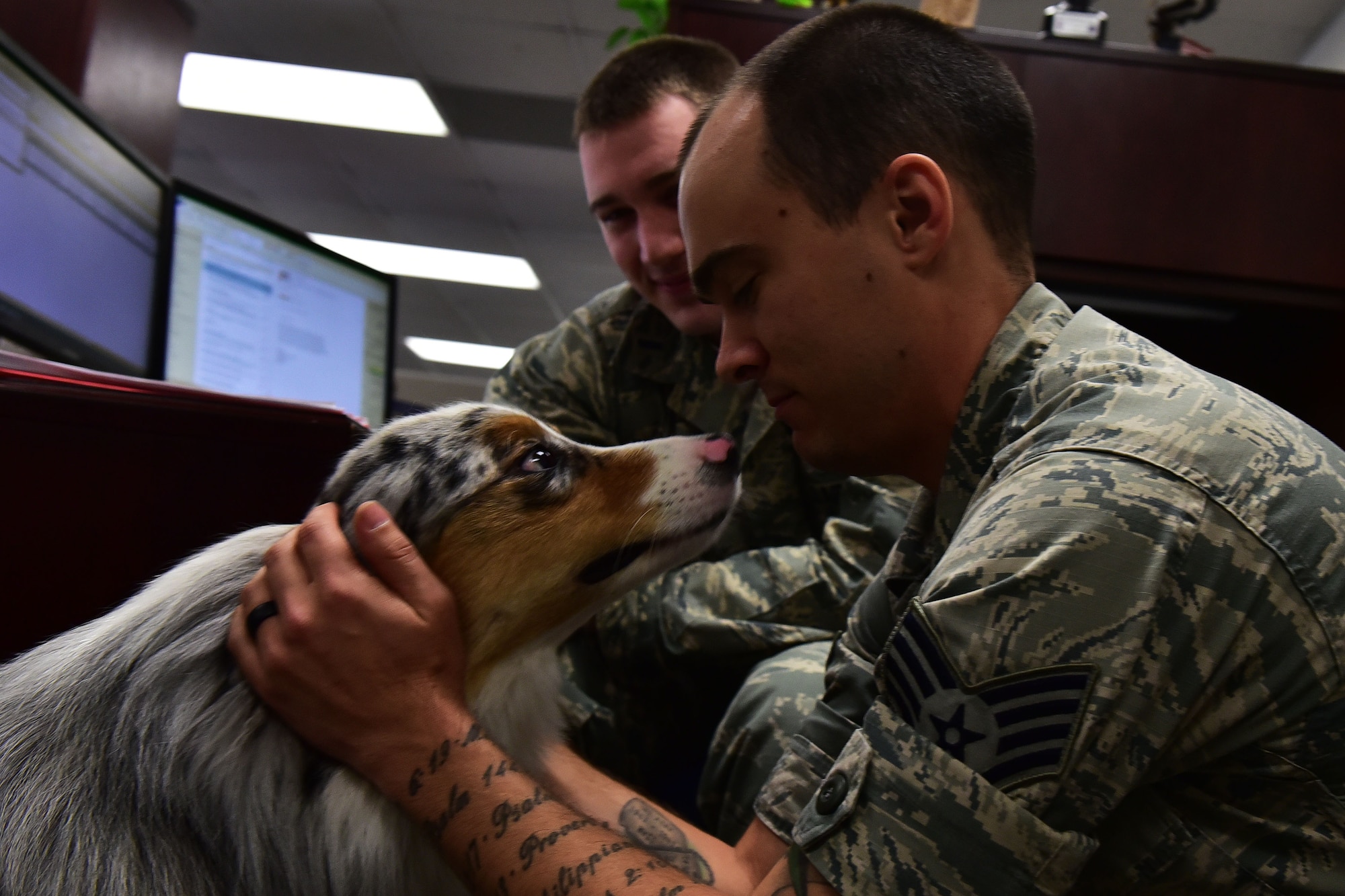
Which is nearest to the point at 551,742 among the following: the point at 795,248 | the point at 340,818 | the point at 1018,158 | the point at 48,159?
the point at 340,818

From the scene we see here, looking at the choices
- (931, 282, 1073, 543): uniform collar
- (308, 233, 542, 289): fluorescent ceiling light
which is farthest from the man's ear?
(308, 233, 542, 289): fluorescent ceiling light

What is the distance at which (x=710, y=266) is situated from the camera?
4.26 feet

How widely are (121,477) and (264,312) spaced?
4.57 feet

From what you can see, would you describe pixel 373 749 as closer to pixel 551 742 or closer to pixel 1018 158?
pixel 551 742

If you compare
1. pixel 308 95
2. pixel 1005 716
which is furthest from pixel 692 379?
pixel 308 95

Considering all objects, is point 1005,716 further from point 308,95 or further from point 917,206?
point 308,95

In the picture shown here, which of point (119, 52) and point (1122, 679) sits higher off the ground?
point (119, 52)

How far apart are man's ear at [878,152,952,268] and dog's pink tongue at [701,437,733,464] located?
486mm

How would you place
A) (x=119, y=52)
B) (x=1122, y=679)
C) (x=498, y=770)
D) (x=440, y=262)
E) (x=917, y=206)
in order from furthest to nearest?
(x=440, y=262)
(x=119, y=52)
(x=917, y=206)
(x=498, y=770)
(x=1122, y=679)

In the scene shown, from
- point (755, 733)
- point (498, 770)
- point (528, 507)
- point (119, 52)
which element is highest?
point (119, 52)

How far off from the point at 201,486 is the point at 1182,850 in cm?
134

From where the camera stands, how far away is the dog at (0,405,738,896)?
1.14m

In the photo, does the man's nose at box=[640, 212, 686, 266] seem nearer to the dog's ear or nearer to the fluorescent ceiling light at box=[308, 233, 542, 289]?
the dog's ear

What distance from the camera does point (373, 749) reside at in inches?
45.1
